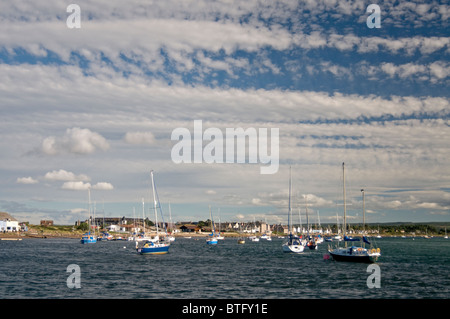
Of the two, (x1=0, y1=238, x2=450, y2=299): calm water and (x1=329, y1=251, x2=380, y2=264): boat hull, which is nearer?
(x1=0, y1=238, x2=450, y2=299): calm water

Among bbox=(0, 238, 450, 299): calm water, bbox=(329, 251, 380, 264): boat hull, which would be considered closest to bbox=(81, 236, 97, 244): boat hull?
bbox=(0, 238, 450, 299): calm water

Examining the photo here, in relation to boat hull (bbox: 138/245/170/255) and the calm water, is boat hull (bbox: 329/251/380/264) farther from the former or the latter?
boat hull (bbox: 138/245/170/255)

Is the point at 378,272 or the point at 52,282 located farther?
the point at 378,272

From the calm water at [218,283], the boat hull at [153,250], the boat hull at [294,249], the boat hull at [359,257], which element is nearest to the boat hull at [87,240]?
the boat hull at [153,250]

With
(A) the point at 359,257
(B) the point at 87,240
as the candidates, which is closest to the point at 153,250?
(A) the point at 359,257

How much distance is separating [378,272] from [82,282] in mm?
42481

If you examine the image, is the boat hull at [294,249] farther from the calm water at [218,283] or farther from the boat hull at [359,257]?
the calm water at [218,283]

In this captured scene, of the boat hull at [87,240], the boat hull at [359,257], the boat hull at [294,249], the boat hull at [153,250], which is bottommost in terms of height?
the boat hull at [87,240]
